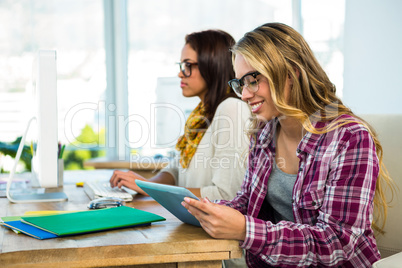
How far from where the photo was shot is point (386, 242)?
1430mm

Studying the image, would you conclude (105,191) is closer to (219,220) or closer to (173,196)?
(173,196)

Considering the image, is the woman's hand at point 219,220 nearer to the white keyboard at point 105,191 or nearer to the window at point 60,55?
the white keyboard at point 105,191

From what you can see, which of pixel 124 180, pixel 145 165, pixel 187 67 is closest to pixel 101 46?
pixel 145 165

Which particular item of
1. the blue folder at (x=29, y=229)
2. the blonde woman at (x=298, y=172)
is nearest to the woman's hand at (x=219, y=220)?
the blonde woman at (x=298, y=172)

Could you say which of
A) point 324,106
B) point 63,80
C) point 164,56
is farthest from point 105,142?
point 324,106

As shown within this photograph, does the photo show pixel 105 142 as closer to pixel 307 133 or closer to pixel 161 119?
pixel 161 119

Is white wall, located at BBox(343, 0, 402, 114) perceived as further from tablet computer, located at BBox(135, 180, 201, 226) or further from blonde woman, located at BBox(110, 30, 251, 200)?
tablet computer, located at BBox(135, 180, 201, 226)

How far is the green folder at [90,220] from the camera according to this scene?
42.6 inches

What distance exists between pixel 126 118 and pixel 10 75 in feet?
3.76

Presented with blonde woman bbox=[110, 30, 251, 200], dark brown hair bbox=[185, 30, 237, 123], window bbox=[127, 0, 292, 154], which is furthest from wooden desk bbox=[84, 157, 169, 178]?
window bbox=[127, 0, 292, 154]

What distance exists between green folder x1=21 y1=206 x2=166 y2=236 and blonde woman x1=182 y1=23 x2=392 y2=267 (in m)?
0.18

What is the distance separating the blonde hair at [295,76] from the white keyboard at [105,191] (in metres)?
0.64

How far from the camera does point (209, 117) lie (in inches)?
86.9

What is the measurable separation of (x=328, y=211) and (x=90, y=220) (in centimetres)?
60
